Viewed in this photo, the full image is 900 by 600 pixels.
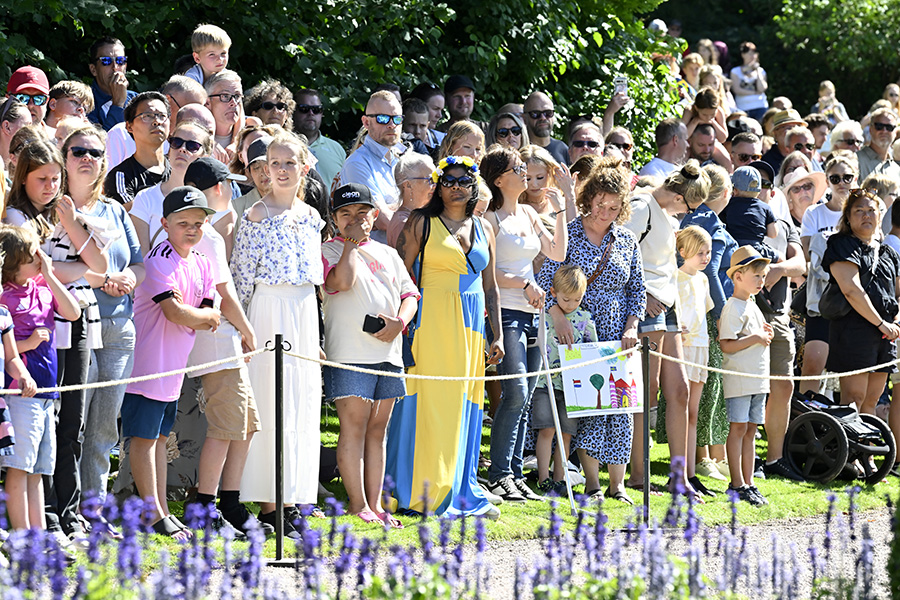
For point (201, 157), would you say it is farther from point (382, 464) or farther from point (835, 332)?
point (835, 332)

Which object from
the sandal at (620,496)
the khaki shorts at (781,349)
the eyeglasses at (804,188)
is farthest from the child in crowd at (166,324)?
the eyeglasses at (804,188)

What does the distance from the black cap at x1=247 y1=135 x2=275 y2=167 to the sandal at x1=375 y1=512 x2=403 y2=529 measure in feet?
7.13

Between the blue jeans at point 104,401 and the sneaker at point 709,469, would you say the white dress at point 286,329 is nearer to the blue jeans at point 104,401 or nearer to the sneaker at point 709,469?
the blue jeans at point 104,401

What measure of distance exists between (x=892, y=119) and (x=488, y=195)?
7865mm

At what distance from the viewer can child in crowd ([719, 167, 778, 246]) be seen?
34.9 feet

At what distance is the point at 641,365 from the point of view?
8609 mm

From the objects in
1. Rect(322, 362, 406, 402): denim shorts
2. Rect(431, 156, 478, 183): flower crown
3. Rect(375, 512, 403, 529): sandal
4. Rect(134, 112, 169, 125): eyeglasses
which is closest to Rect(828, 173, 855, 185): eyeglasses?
Rect(431, 156, 478, 183): flower crown

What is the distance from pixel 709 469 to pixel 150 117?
5.04m

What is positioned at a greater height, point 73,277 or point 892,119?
point 892,119

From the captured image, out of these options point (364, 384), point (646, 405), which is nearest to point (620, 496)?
point (646, 405)

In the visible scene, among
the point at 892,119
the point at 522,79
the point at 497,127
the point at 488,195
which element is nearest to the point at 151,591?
the point at 488,195

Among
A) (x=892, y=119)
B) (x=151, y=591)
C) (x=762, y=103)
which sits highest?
(x=762, y=103)

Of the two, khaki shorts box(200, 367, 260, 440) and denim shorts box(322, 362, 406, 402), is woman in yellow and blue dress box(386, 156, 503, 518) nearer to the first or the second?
denim shorts box(322, 362, 406, 402)

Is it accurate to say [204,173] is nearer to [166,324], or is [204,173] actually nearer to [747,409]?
[166,324]
